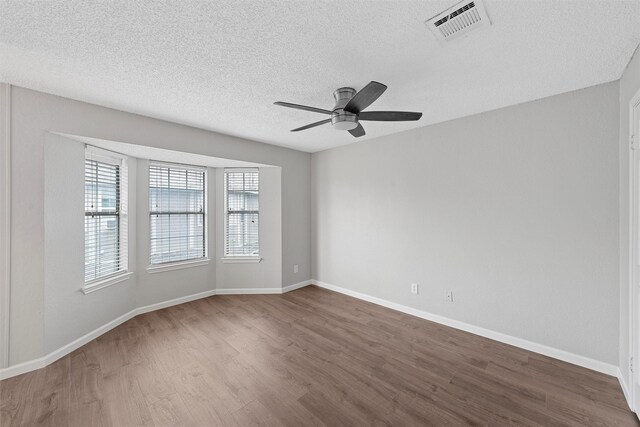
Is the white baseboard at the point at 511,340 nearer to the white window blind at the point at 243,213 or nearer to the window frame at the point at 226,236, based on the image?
the window frame at the point at 226,236

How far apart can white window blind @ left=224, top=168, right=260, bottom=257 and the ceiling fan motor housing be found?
8.28 feet

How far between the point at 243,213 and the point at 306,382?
9.83 feet

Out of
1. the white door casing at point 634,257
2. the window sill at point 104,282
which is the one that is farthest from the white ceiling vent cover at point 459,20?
the window sill at point 104,282

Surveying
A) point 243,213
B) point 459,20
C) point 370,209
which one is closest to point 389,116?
point 459,20

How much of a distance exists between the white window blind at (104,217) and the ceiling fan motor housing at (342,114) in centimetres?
283

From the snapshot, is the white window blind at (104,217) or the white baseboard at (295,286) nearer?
the white window blind at (104,217)

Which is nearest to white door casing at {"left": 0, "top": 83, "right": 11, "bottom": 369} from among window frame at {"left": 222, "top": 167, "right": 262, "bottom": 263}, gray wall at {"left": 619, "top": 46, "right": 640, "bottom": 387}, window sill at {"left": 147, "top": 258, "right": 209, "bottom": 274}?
window sill at {"left": 147, "top": 258, "right": 209, "bottom": 274}

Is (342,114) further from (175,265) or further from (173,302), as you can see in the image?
(173,302)

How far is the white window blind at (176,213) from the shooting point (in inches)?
149

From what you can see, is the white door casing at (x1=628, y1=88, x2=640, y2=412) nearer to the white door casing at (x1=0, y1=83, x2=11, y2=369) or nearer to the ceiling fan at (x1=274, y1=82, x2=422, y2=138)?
the ceiling fan at (x1=274, y1=82, x2=422, y2=138)

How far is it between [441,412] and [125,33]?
3.28 metres

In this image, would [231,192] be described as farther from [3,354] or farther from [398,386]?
[398,386]

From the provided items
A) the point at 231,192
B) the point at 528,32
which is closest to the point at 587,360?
the point at 528,32

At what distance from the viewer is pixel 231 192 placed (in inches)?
175
